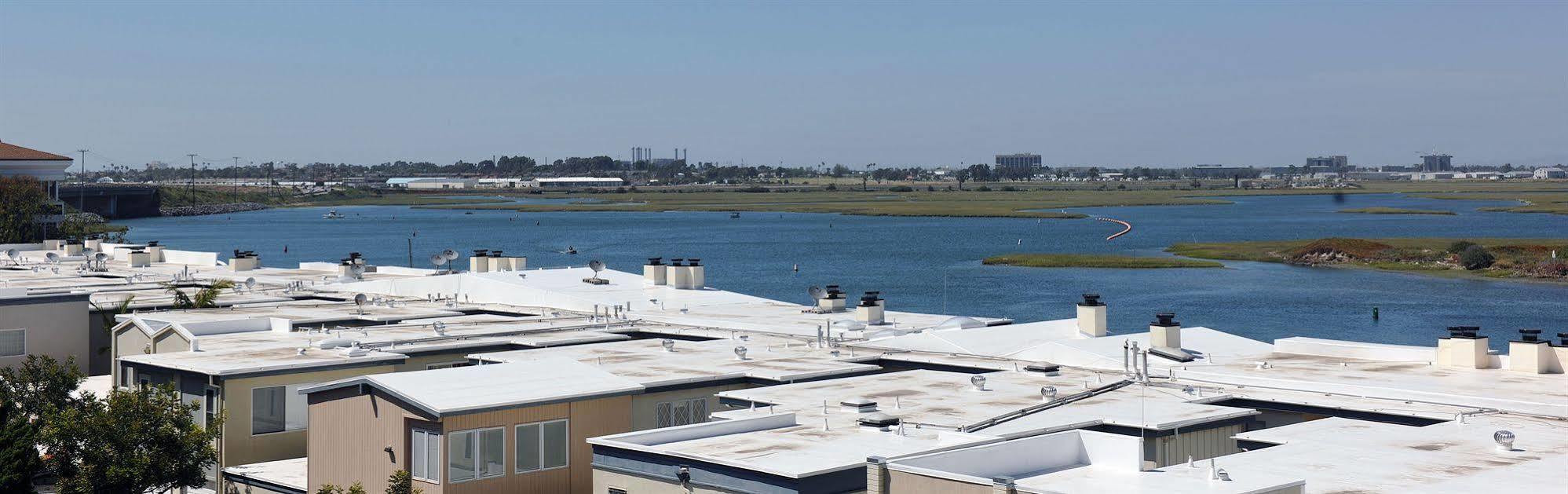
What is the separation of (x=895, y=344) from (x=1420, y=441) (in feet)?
58.3

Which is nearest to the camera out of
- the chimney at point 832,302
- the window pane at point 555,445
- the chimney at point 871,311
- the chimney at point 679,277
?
the window pane at point 555,445

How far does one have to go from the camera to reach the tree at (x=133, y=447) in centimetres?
2922

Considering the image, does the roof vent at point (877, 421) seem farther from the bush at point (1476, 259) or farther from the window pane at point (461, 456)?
the bush at point (1476, 259)

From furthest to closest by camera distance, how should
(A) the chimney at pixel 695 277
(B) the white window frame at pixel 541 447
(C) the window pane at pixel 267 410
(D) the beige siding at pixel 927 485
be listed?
(A) the chimney at pixel 695 277, (C) the window pane at pixel 267 410, (B) the white window frame at pixel 541 447, (D) the beige siding at pixel 927 485

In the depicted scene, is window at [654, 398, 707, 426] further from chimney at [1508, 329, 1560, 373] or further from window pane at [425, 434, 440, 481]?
chimney at [1508, 329, 1560, 373]

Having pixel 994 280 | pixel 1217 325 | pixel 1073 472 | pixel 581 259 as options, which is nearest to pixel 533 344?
pixel 1073 472

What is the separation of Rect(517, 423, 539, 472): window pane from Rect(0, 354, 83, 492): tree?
1066 cm

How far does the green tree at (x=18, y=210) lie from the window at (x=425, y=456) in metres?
89.3

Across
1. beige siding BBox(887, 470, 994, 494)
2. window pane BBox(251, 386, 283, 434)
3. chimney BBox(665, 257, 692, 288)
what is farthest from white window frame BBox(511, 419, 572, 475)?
chimney BBox(665, 257, 692, 288)

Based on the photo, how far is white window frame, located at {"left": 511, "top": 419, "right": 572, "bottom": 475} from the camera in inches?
1089

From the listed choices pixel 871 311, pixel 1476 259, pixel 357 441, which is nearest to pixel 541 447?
pixel 357 441

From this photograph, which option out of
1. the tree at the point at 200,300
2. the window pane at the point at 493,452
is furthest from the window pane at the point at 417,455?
the tree at the point at 200,300

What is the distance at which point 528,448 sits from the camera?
27906 millimetres

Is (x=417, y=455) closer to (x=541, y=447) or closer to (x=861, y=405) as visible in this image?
(x=541, y=447)
